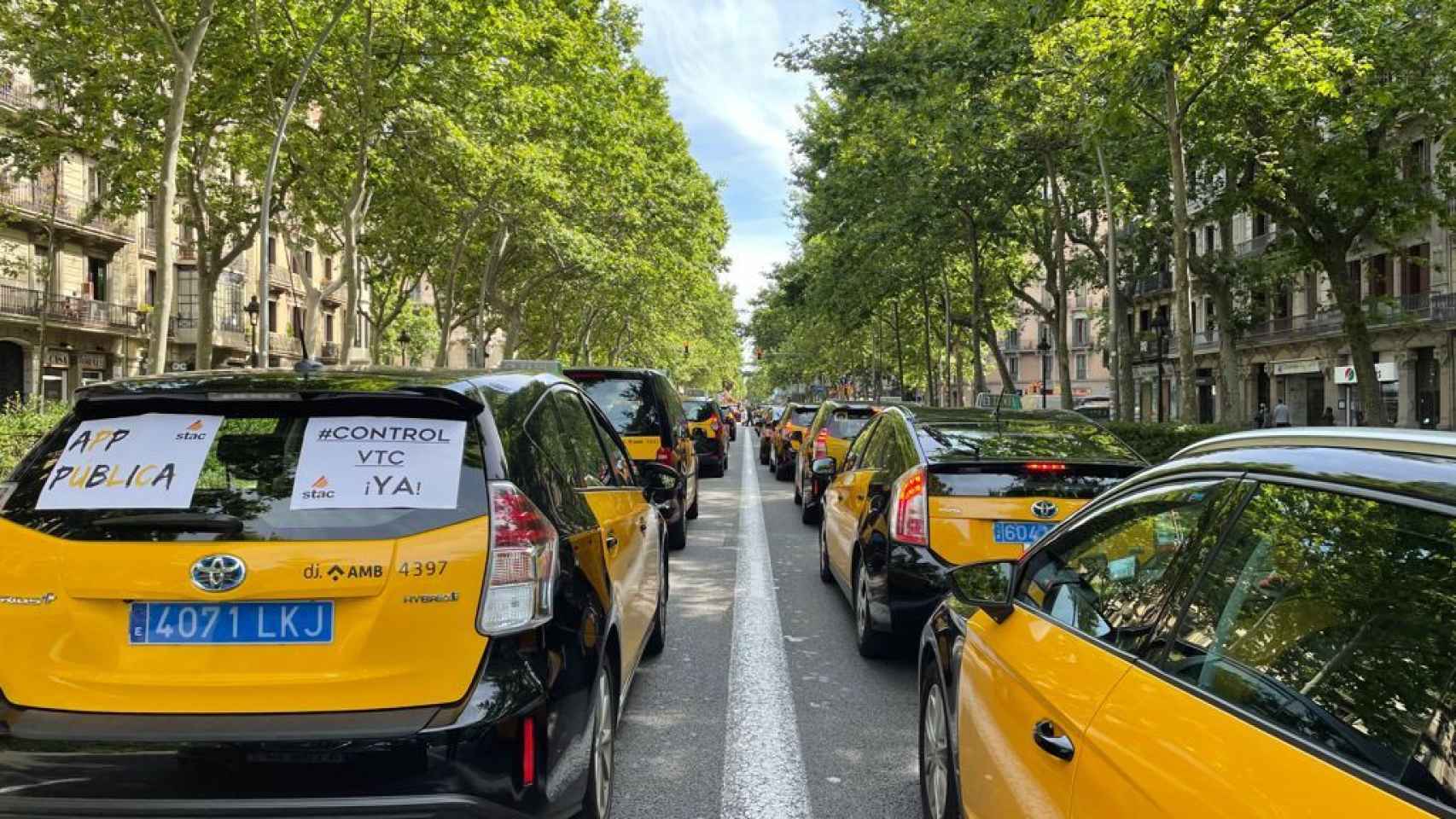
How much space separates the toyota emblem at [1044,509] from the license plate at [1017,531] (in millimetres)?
51

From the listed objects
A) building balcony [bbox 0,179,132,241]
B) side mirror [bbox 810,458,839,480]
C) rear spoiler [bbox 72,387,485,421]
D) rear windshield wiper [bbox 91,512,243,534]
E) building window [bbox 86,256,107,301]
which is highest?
building balcony [bbox 0,179,132,241]

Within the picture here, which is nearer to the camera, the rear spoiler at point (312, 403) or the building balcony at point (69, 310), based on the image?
the rear spoiler at point (312, 403)

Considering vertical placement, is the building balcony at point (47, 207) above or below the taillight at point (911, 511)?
above

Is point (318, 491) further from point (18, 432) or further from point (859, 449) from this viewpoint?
point (18, 432)

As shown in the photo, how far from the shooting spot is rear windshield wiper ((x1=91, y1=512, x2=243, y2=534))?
2.54 meters

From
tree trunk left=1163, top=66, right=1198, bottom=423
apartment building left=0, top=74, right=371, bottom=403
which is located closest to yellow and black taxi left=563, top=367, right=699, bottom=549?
tree trunk left=1163, top=66, right=1198, bottom=423

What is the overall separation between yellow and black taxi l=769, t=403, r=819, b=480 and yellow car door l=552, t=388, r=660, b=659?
517 inches

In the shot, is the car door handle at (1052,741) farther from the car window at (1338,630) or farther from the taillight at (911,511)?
the taillight at (911,511)

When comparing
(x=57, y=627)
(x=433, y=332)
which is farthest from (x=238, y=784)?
(x=433, y=332)

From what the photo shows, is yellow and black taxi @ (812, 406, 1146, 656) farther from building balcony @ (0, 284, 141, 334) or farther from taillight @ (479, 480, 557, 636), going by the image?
building balcony @ (0, 284, 141, 334)

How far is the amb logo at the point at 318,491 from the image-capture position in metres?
2.62

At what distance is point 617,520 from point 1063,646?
2167 mm

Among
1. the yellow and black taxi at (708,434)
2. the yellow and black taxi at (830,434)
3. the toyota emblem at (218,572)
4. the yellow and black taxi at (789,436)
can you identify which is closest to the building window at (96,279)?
the yellow and black taxi at (708,434)

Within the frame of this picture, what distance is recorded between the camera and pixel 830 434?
44.9ft
